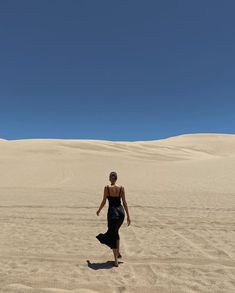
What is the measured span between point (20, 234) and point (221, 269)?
5995 mm

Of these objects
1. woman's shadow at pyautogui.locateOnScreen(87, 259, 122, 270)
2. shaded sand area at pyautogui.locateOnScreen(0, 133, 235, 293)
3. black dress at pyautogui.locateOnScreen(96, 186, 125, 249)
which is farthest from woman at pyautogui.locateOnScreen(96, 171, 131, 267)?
shaded sand area at pyautogui.locateOnScreen(0, 133, 235, 293)

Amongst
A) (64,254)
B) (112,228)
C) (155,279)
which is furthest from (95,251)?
(155,279)

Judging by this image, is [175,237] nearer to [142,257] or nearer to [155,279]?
[142,257]

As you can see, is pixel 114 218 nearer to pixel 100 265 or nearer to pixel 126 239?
pixel 100 265

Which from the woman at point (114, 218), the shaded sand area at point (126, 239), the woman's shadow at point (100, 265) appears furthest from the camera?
the woman at point (114, 218)

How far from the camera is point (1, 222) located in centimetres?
1220

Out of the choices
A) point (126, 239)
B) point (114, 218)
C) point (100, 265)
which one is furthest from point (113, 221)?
point (126, 239)

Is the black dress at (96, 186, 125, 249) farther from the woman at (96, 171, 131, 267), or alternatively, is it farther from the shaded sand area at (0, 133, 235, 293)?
the shaded sand area at (0, 133, 235, 293)

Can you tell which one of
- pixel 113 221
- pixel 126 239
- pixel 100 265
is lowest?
pixel 100 265

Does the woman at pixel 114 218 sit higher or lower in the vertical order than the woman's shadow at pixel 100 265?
higher

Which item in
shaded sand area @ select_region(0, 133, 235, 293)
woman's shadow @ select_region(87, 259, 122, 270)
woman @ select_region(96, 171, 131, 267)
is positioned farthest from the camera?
woman @ select_region(96, 171, 131, 267)

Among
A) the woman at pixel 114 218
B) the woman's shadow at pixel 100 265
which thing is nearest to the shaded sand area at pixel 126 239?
the woman's shadow at pixel 100 265

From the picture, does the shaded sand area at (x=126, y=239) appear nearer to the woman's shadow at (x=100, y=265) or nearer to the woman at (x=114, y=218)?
the woman's shadow at (x=100, y=265)

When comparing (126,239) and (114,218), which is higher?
(114,218)
